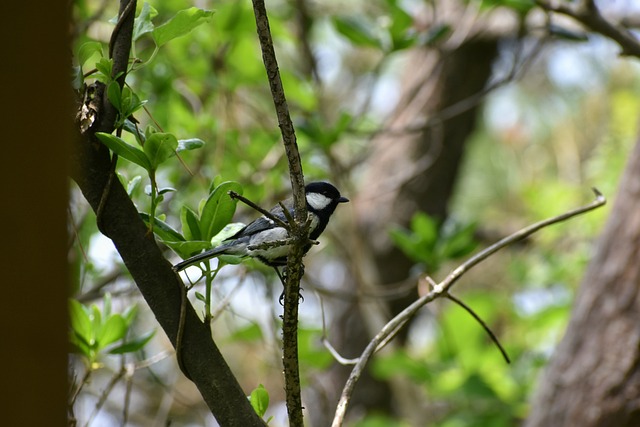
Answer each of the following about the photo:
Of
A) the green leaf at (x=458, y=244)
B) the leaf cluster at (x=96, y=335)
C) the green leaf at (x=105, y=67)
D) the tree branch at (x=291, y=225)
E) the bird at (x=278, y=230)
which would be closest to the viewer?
the tree branch at (x=291, y=225)

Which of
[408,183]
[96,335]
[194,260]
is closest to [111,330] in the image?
[96,335]

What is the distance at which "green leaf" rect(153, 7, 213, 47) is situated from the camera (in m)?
1.26

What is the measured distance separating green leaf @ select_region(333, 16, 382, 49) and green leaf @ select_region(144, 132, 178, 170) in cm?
142

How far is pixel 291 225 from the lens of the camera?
3.48 feet

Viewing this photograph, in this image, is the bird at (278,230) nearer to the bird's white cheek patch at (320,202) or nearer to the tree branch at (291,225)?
the bird's white cheek patch at (320,202)

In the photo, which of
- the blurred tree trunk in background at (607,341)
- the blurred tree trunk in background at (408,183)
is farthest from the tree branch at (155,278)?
the blurred tree trunk in background at (408,183)

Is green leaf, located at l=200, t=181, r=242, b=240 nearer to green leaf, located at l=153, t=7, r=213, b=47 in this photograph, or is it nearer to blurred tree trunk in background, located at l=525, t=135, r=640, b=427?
green leaf, located at l=153, t=7, r=213, b=47

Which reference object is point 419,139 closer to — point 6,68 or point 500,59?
point 500,59

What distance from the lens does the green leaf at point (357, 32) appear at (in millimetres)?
2453

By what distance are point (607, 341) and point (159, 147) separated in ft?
Answer: 7.07

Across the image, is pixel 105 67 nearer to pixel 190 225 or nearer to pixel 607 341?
pixel 190 225

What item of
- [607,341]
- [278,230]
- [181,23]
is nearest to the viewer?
[181,23]

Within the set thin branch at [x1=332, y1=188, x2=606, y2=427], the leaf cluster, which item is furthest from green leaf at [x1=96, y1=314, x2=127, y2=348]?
thin branch at [x1=332, y1=188, x2=606, y2=427]

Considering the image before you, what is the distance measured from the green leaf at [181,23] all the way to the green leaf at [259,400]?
60 centimetres
